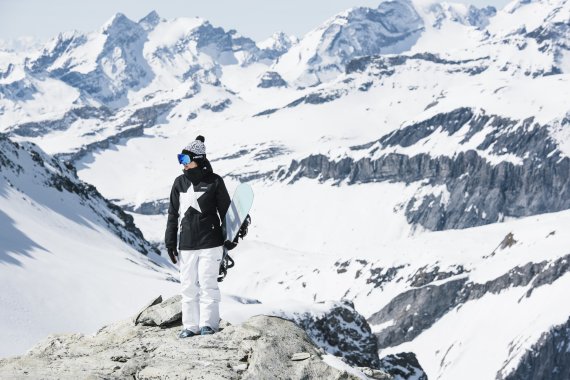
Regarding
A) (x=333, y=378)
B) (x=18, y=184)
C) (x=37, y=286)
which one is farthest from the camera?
(x=18, y=184)

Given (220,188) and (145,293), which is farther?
(145,293)

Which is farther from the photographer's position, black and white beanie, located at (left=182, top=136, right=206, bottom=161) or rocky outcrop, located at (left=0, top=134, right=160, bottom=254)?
rocky outcrop, located at (left=0, top=134, right=160, bottom=254)

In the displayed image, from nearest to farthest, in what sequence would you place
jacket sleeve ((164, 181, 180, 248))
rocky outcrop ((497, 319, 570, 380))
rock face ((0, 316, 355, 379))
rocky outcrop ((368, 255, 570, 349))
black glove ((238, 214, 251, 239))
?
rock face ((0, 316, 355, 379)) < black glove ((238, 214, 251, 239)) < jacket sleeve ((164, 181, 180, 248)) < rocky outcrop ((497, 319, 570, 380)) < rocky outcrop ((368, 255, 570, 349))

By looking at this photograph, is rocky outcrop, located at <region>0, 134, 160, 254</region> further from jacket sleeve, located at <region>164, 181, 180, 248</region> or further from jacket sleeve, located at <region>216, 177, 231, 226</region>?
jacket sleeve, located at <region>216, 177, 231, 226</region>

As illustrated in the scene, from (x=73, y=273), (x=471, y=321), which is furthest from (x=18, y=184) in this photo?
(x=471, y=321)

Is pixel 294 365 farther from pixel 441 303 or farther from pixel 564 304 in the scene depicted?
pixel 441 303

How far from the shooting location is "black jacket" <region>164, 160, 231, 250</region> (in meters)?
17.5

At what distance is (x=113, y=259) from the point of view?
84.8 meters

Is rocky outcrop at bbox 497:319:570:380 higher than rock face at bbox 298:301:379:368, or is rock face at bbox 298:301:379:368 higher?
rock face at bbox 298:301:379:368

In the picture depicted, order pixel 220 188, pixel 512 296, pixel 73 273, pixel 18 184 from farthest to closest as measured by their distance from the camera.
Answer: pixel 512 296, pixel 18 184, pixel 73 273, pixel 220 188

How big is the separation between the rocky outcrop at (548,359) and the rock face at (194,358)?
15178cm

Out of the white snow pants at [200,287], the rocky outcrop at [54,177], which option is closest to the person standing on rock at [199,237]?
the white snow pants at [200,287]

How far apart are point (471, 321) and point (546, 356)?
3036 centimetres

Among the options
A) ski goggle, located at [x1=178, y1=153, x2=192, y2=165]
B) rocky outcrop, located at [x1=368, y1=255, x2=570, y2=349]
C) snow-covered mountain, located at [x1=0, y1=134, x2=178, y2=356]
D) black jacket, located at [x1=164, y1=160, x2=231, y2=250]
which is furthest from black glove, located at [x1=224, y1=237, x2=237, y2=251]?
rocky outcrop, located at [x1=368, y1=255, x2=570, y2=349]
